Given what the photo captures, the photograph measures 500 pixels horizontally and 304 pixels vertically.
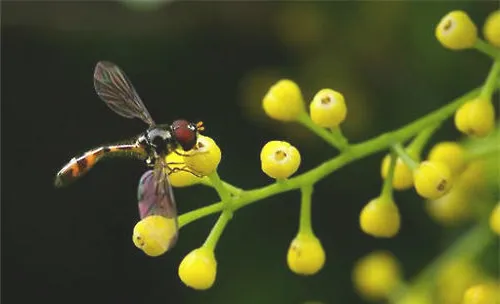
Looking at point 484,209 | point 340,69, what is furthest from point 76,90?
point 484,209

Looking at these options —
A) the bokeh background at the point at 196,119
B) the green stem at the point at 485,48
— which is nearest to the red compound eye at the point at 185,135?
the green stem at the point at 485,48

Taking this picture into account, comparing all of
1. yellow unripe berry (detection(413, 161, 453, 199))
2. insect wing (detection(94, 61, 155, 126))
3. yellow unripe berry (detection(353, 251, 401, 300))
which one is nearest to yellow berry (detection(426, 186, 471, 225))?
yellow unripe berry (detection(353, 251, 401, 300))

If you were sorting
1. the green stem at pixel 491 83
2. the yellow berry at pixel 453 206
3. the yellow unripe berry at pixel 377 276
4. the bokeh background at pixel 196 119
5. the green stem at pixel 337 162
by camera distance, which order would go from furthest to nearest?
the bokeh background at pixel 196 119
the yellow unripe berry at pixel 377 276
the yellow berry at pixel 453 206
the green stem at pixel 491 83
the green stem at pixel 337 162

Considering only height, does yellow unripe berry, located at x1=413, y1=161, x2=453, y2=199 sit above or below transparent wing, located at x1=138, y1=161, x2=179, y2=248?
below

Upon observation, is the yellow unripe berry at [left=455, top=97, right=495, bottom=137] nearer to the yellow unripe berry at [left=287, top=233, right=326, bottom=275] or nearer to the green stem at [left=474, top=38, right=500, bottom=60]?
the green stem at [left=474, top=38, right=500, bottom=60]

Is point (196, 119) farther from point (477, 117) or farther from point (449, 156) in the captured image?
point (477, 117)

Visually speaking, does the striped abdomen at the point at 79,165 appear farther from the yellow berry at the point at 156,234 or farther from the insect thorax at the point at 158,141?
the yellow berry at the point at 156,234

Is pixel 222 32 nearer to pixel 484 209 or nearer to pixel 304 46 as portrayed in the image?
pixel 304 46
